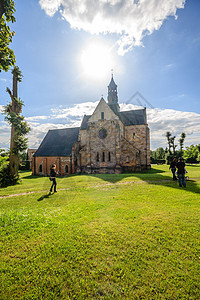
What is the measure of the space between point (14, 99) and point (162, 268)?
79.3 ft

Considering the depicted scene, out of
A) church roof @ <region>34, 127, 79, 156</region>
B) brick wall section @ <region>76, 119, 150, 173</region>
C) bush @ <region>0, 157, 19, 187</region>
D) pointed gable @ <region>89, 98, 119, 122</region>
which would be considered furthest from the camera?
church roof @ <region>34, 127, 79, 156</region>

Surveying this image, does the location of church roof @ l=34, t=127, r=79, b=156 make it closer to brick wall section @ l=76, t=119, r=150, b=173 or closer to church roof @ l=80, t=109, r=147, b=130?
church roof @ l=80, t=109, r=147, b=130

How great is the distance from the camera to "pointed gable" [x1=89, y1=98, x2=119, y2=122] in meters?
27.0

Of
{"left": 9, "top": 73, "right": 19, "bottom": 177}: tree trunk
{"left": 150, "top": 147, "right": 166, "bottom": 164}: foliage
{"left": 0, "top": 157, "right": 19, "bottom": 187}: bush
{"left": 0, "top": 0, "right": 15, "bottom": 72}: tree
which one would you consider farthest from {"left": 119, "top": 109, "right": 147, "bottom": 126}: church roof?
{"left": 0, "top": 0, "right": 15, "bottom": 72}: tree

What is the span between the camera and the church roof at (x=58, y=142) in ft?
105

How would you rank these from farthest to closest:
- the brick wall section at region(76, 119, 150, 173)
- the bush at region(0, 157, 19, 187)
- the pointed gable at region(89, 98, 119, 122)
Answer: the pointed gable at region(89, 98, 119, 122), the brick wall section at region(76, 119, 150, 173), the bush at region(0, 157, 19, 187)

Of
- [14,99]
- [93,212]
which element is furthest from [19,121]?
[93,212]

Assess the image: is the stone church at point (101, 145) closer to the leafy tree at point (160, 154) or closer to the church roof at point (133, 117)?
the church roof at point (133, 117)

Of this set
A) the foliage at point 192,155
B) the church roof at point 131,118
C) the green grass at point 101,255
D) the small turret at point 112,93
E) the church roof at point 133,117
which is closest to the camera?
the green grass at point 101,255

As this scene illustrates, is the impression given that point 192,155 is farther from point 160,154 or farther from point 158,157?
point 160,154

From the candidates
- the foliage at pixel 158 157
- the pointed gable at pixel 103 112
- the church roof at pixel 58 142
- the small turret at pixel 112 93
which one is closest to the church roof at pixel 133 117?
the small turret at pixel 112 93

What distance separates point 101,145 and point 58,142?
13.3 m

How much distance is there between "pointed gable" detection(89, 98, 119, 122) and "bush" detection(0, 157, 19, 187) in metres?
17.1

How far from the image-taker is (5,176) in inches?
698
